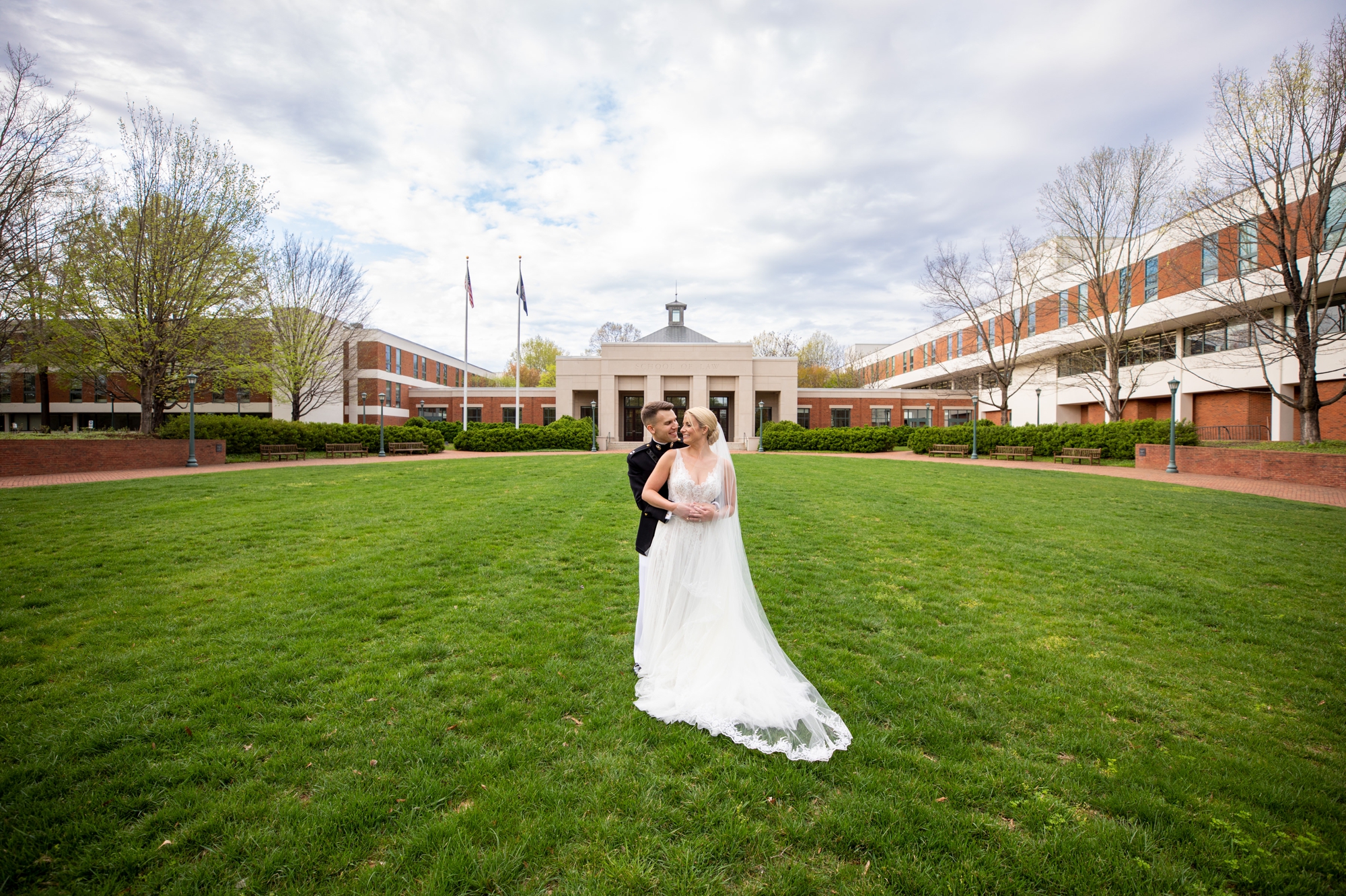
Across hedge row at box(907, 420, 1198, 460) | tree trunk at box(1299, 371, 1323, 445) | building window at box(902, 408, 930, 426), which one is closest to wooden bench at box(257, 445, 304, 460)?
hedge row at box(907, 420, 1198, 460)

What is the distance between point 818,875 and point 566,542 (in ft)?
20.7

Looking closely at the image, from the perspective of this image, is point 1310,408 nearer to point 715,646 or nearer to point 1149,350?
point 1149,350

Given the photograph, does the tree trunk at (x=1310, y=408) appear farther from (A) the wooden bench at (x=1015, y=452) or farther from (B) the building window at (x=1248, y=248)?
(A) the wooden bench at (x=1015, y=452)

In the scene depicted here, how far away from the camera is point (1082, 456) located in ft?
78.2

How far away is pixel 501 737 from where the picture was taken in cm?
318

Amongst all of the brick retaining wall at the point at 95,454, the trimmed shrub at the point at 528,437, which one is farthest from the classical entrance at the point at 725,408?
the brick retaining wall at the point at 95,454

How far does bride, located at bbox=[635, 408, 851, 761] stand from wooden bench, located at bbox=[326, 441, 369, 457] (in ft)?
88.2

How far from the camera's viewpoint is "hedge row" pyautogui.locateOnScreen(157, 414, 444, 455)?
21.1m

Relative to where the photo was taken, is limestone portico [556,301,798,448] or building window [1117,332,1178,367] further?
limestone portico [556,301,798,448]

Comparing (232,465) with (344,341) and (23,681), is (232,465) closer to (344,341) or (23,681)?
(344,341)

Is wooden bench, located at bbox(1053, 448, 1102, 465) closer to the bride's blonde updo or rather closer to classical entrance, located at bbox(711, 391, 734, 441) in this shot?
classical entrance, located at bbox(711, 391, 734, 441)

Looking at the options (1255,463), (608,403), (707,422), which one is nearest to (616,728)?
(707,422)

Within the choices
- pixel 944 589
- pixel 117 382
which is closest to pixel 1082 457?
pixel 944 589

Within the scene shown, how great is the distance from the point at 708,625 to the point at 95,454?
22691 millimetres
